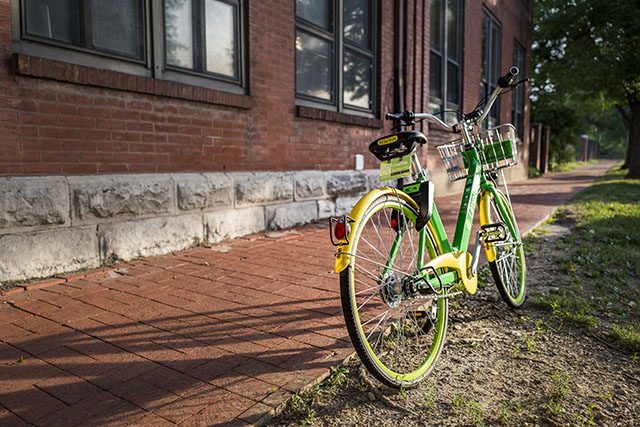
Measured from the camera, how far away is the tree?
52.5 feet

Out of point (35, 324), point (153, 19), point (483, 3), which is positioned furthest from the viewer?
point (483, 3)

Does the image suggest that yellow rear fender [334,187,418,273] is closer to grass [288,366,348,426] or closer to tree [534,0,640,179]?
grass [288,366,348,426]

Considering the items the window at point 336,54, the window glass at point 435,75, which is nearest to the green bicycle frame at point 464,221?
the window at point 336,54

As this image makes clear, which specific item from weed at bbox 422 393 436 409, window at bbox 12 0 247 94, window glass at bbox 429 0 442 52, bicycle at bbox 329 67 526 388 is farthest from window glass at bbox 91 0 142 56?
window glass at bbox 429 0 442 52

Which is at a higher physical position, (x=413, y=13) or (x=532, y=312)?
(x=413, y=13)

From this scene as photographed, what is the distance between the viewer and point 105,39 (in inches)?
167

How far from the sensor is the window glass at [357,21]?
767cm

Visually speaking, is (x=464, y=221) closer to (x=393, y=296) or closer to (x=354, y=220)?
(x=393, y=296)

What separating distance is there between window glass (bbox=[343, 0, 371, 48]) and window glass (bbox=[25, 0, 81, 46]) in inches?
178

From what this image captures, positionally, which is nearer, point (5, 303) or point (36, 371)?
point (36, 371)

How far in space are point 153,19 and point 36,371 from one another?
3.52m

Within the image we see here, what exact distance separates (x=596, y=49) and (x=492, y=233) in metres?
17.8

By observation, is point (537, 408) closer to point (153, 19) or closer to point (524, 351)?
point (524, 351)

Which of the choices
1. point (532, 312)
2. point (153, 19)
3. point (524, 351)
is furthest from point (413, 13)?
point (524, 351)
